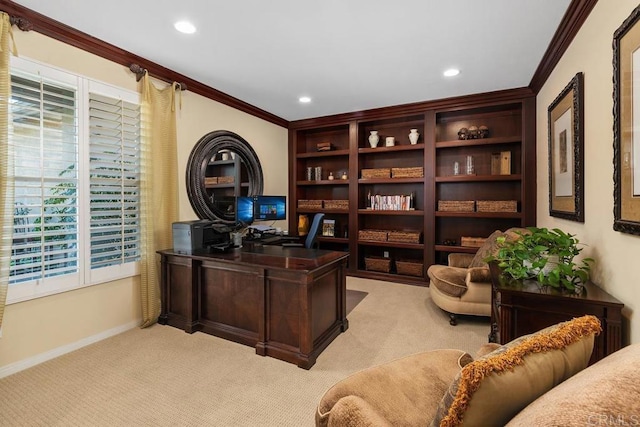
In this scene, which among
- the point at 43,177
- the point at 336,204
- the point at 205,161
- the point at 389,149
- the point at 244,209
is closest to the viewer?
the point at 43,177

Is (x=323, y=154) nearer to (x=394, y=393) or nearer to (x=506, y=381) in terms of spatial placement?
(x=394, y=393)

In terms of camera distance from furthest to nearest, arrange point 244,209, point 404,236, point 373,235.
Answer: point 373,235, point 404,236, point 244,209

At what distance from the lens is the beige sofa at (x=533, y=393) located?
51 centimetres

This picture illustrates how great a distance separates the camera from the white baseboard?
6.83ft

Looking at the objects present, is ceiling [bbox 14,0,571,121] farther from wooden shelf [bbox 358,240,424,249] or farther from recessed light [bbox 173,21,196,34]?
wooden shelf [bbox 358,240,424,249]

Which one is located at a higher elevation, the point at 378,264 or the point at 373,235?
the point at 373,235

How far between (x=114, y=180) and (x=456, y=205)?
4016 mm

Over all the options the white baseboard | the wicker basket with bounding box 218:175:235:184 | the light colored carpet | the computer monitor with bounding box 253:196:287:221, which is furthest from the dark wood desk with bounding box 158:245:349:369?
the wicker basket with bounding box 218:175:235:184

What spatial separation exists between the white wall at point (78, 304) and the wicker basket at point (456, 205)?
3.30 m

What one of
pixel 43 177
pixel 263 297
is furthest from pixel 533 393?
pixel 43 177

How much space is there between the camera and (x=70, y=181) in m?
2.38

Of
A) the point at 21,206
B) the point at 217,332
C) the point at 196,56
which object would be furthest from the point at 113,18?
the point at 217,332

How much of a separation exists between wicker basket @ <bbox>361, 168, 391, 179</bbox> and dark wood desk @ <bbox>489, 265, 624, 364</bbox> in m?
2.79

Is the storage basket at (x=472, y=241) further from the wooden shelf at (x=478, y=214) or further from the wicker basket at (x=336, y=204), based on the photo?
the wicker basket at (x=336, y=204)
